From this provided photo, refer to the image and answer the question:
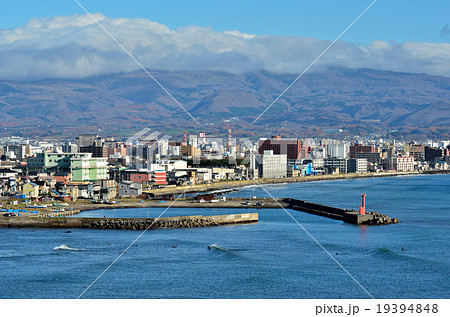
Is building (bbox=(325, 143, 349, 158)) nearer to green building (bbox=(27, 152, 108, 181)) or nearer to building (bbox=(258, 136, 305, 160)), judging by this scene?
building (bbox=(258, 136, 305, 160))

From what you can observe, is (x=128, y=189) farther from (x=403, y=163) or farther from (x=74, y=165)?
(x=403, y=163)

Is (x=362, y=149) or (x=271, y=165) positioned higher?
(x=362, y=149)

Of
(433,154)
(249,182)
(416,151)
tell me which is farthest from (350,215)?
(416,151)

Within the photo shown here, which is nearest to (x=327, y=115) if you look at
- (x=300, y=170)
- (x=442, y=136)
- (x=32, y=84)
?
(x=442, y=136)

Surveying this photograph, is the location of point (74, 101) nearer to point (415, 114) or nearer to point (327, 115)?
point (327, 115)

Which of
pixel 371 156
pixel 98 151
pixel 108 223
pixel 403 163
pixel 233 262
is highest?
pixel 98 151

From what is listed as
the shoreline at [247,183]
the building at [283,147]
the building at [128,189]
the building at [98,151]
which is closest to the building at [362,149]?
the shoreline at [247,183]
